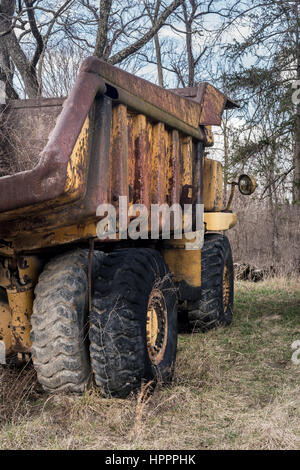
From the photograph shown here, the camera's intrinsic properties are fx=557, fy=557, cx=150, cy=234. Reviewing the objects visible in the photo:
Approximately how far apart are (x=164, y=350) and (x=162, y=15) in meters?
9.02

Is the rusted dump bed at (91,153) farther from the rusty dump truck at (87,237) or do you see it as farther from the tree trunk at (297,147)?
the tree trunk at (297,147)

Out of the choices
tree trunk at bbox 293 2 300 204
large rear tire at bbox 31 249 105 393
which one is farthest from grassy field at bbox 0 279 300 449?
tree trunk at bbox 293 2 300 204

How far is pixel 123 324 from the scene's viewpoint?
3.62 metres

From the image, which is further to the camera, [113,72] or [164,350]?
[164,350]

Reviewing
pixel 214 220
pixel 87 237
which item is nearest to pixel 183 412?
pixel 87 237

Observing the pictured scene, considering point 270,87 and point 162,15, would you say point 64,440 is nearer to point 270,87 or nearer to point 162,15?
point 270,87

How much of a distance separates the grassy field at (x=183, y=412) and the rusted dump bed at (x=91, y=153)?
104 cm

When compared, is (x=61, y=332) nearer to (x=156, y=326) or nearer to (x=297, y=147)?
(x=156, y=326)

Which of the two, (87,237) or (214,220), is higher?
(214,220)

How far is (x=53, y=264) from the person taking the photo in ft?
12.2

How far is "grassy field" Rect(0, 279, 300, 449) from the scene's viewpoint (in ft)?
10.1

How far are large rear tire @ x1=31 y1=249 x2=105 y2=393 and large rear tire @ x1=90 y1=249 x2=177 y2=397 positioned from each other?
9 centimetres

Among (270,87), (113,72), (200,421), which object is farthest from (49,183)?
(270,87)

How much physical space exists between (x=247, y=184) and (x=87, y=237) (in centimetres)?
339
